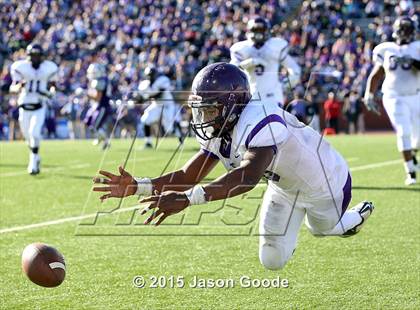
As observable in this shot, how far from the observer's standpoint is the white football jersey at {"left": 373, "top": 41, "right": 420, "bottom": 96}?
915 cm

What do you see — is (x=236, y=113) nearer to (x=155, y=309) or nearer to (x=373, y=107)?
(x=155, y=309)

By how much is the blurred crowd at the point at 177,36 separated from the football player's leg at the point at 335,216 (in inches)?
655

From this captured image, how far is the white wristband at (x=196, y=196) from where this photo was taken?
350 cm

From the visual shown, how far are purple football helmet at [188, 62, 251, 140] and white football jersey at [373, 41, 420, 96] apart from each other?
18.1 feet

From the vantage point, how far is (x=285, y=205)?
452 cm

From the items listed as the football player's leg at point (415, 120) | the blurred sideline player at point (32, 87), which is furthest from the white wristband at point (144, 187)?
the blurred sideline player at point (32, 87)

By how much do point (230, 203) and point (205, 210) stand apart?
44cm

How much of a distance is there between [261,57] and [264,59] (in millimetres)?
47

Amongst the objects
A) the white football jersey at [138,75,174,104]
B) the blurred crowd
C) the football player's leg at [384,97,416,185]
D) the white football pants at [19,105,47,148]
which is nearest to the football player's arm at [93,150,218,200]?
Answer: the football player's leg at [384,97,416,185]

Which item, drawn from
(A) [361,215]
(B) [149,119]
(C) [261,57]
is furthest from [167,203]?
(B) [149,119]

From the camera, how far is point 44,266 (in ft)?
13.3

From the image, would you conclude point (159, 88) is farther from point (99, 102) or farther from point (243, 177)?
point (243, 177)

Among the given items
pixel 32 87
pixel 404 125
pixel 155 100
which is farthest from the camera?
pixel 155 100

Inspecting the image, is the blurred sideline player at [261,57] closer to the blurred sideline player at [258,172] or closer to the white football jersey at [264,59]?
the white football jersey at [264,59]
